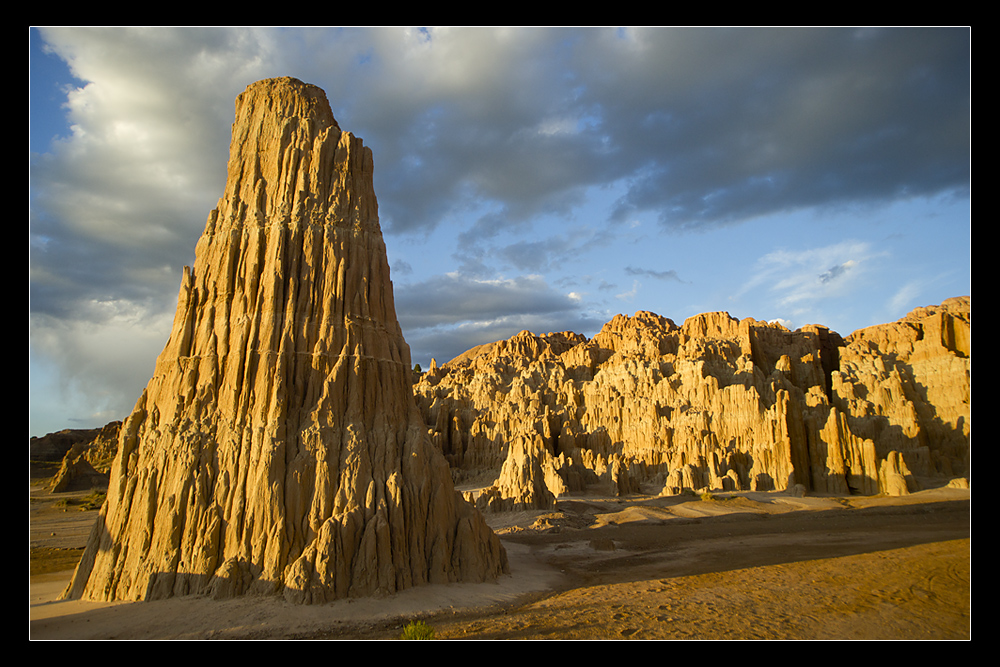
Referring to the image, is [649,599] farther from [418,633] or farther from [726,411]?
[726,411]

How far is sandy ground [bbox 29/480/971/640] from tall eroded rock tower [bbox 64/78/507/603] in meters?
1.02

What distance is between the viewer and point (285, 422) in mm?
16828

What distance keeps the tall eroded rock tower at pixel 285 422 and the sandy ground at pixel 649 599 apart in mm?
1024

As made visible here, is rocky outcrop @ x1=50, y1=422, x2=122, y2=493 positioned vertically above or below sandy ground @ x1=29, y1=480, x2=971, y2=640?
above

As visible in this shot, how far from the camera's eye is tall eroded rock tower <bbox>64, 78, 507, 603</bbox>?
15.4 m

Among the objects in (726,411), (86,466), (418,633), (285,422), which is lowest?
(418,633)

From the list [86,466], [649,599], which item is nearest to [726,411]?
[649,599]

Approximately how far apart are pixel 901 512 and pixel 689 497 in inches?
579

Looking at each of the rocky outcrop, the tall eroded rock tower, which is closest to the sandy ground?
the tall eroded rock tower

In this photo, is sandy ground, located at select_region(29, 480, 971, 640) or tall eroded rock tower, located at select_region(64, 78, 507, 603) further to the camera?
tall eroded rock tower, located at select_region(64, 78, 507, 603)

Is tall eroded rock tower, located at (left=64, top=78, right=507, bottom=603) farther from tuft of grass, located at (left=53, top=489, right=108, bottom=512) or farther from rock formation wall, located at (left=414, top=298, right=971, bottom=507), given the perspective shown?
Result: tuft of grass, located at (left=53, top=489, right=108, bottom=512)

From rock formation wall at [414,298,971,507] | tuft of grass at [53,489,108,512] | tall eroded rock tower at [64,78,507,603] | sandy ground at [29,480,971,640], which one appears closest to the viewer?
sandy ground at [29,480,971,640]

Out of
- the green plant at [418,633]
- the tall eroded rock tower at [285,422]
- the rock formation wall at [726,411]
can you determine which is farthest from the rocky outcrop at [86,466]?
the green plant at [418,633]

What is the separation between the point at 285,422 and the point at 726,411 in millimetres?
52588
